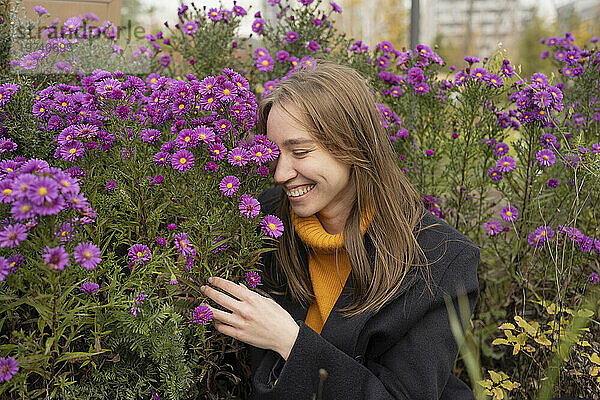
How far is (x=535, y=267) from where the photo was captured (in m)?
2.33

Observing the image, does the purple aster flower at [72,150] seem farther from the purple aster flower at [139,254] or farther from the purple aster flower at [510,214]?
the purple aster flower at [510,214]

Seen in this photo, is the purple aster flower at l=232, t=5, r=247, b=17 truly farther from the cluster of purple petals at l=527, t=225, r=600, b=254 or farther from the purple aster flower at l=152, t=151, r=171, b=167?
the cluster of purple petals at l=527, t=225, r=600, b=254

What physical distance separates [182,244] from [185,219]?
11.5 inches

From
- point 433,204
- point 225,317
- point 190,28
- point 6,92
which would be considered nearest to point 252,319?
point 225,317

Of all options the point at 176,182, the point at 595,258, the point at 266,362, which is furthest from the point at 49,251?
the point at 595,258

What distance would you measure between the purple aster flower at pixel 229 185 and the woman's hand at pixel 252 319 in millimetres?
217

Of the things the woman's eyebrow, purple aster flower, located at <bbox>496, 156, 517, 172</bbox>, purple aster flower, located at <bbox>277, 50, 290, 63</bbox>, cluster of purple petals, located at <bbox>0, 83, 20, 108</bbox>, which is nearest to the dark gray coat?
the woman's eyebrow

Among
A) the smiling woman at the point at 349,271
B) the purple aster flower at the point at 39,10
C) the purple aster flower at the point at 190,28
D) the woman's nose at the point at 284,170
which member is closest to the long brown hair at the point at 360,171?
the smiling woman at the point at 349,271

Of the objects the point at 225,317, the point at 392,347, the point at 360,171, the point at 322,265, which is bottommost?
the point at 392,347

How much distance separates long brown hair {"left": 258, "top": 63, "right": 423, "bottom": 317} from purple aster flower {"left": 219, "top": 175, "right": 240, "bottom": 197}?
31 centimetres

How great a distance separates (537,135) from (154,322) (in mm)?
1657

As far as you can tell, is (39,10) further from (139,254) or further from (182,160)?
(139,254)

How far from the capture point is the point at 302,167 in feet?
5.29

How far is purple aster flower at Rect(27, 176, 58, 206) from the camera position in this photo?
0.95 meters
